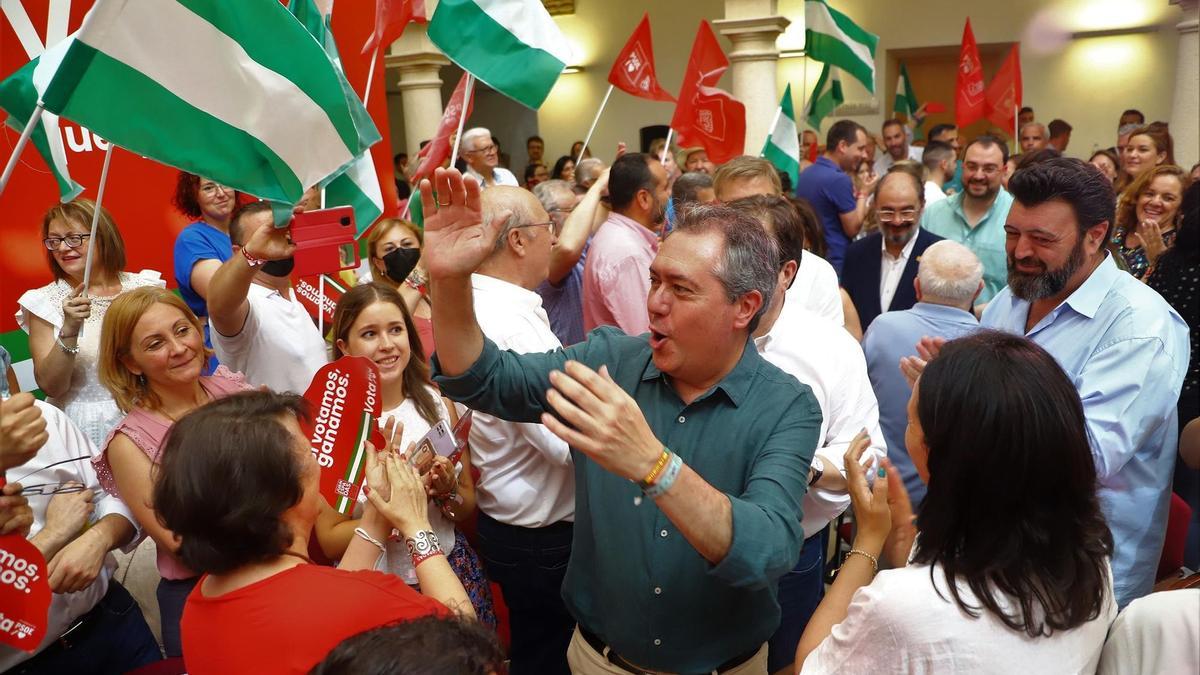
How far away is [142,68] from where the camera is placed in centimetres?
236

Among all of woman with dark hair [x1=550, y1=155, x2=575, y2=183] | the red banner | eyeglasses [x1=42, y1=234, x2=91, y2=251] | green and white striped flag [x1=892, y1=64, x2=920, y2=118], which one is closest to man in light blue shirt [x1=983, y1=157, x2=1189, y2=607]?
eyeglasses [x1=42, y1=234, x2=91, y2=251]

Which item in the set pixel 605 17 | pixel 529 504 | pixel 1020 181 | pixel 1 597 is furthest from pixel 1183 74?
pixel 1 597

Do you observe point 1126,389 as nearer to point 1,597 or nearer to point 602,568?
point 602,568

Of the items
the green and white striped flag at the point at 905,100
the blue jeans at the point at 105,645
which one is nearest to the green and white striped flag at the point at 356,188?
the blue jeans at the point at 105,645

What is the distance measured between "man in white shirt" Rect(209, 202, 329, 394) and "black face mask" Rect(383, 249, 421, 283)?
82cm

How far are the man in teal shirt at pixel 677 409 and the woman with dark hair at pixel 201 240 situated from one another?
7.08 feet

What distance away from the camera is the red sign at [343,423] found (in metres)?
2.26

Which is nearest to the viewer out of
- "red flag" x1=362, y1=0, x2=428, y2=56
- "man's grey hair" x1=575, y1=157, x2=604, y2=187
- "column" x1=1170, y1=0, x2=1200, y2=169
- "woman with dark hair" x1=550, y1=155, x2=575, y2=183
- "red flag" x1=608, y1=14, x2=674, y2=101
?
"red flag" x1=362, y1=0, x2=428, y2=56

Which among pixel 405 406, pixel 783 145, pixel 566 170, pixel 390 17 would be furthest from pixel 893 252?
pixel 566 170

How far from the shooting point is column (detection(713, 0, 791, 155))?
379 inches

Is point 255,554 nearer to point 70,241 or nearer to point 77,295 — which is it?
point 77,295

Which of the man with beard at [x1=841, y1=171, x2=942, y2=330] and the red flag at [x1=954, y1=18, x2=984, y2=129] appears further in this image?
the red flag at [x1=954, y1=18, x2=984, y2=129]

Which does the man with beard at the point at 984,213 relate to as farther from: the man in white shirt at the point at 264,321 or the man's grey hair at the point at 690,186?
the man in white shirt at the point at 264,321

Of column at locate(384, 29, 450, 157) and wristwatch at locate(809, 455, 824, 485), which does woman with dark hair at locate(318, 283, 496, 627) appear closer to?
wristwatch at locate(809, 455, 824, 485)
